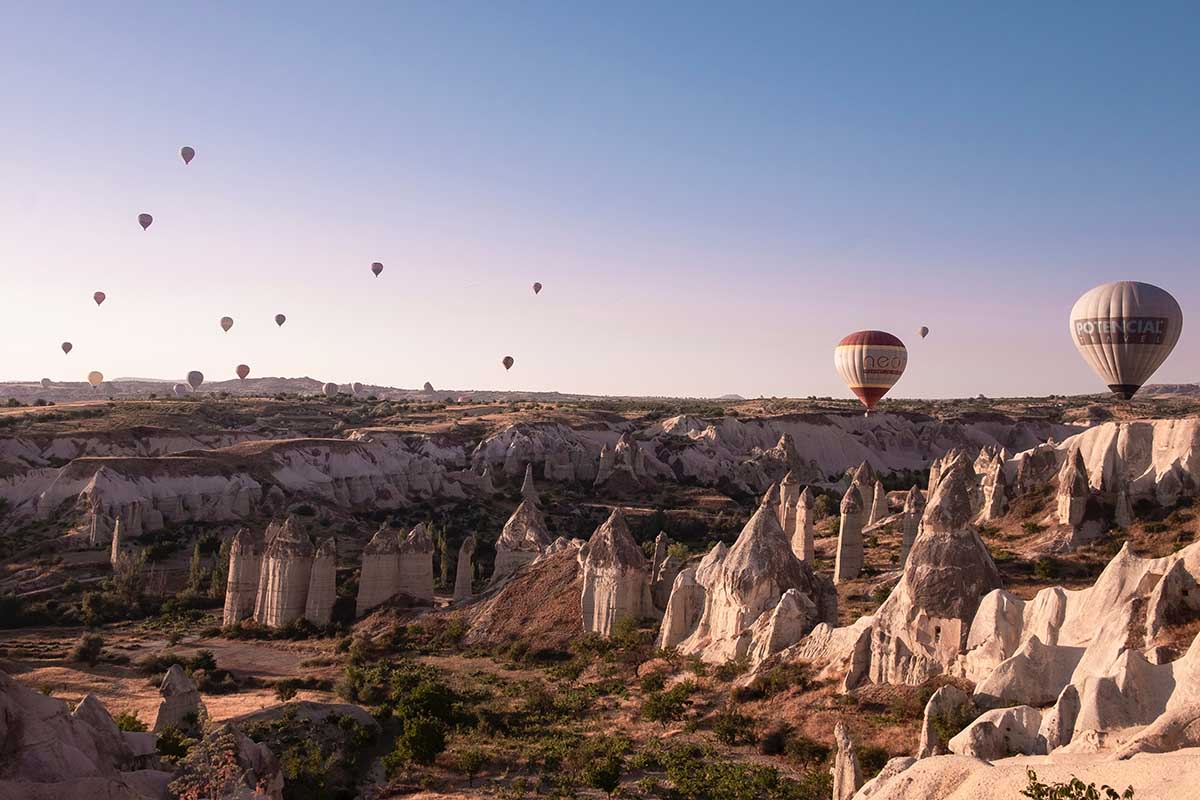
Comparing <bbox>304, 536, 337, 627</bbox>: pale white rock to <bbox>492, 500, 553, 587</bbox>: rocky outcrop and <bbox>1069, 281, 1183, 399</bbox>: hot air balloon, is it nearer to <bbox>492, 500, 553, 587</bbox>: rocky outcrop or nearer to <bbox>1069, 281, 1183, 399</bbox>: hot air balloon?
<bbox>492, 500, 553, 587</bbox>: rocky outcrop

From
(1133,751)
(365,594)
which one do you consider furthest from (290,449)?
(1133,751)

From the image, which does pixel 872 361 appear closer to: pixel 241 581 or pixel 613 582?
pixel 613 582

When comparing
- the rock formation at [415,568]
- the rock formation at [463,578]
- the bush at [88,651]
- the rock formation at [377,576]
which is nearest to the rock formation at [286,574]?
the rock formation at [377,576]

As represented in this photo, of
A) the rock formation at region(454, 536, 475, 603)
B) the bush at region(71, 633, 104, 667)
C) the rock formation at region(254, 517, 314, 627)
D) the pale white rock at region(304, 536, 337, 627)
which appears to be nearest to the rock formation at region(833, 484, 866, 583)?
the rock formation at region(454, 536, 475, 603)

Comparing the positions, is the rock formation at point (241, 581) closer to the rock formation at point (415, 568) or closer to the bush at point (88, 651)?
the bush at point (88, 651)

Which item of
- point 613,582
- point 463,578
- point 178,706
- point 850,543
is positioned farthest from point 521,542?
point 178,706
